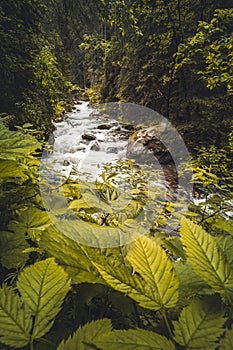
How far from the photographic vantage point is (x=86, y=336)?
329mm

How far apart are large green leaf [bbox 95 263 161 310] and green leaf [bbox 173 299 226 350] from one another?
50 millimetres

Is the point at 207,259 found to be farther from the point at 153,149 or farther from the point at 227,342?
the point at 153,149

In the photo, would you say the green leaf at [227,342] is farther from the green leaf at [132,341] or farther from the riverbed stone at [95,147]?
the riverbed stone at [95,147]

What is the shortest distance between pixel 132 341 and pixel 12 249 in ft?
1.71

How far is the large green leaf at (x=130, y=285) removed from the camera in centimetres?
33

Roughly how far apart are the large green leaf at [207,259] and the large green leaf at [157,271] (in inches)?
1.9

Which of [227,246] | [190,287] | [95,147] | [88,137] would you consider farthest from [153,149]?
[190,287]

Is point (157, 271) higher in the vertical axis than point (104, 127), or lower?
higher

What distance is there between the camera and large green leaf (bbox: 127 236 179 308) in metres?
0.34

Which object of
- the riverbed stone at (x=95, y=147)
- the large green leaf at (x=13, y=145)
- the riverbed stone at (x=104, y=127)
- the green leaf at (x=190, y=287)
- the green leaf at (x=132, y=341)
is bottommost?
the riverbed stone at (x=95, y=147)

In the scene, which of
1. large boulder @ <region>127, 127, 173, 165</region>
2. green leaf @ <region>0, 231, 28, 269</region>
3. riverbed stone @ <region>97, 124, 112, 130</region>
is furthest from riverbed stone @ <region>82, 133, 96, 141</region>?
green leaf @ <region>0, 231, 28, 269</region>

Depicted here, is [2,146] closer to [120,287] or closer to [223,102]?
[120,287]

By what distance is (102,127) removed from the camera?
10992mm

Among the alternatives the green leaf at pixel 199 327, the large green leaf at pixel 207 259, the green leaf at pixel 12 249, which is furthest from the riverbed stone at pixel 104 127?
the green leaf at pixel 199 327
